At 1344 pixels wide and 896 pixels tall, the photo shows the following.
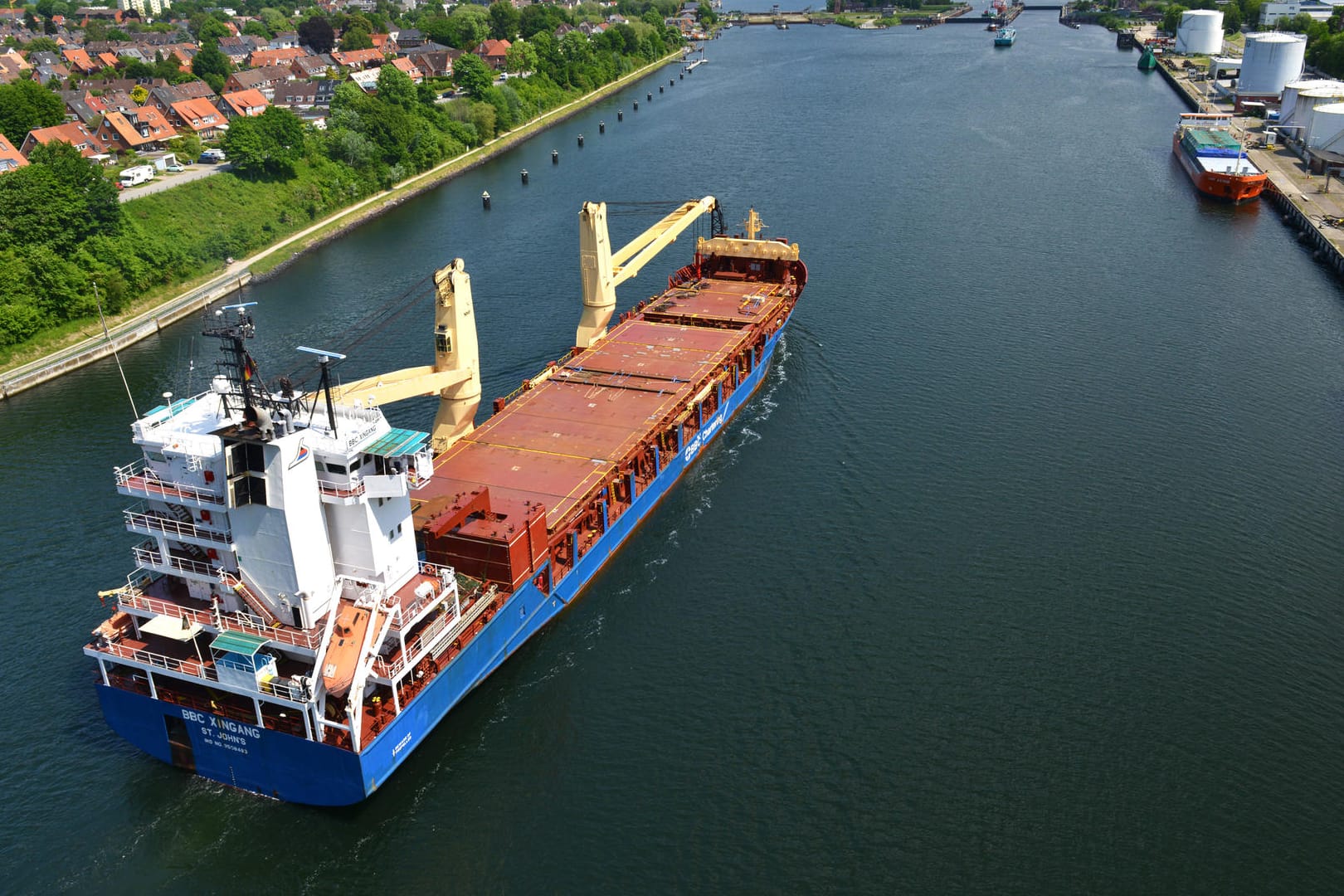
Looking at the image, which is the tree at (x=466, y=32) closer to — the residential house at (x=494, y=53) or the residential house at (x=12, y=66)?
the residential house at (x=494, y=53)

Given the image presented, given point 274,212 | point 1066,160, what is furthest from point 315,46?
point 1066,160

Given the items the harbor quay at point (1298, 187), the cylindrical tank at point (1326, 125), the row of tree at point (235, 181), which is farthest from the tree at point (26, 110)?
the cylindrical tank at point (1326, 125)

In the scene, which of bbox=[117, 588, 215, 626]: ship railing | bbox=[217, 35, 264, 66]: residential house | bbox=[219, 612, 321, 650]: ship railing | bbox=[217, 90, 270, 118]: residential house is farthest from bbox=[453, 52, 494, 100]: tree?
bbox=[219, 612, 321, 650]: ship railing

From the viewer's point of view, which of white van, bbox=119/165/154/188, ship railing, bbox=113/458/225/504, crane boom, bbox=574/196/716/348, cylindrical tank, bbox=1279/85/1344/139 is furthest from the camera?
cylindrical tank, bbox=1279/85/1344/139

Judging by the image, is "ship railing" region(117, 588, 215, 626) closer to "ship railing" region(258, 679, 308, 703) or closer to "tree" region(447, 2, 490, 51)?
"ship railing" region(258, 679, 308, 703)

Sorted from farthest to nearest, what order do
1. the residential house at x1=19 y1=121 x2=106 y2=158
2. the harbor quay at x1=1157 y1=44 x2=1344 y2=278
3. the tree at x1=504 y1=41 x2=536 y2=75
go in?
1. the tree at x1=504 y1=41 x2=536 y2=75
2. the residential house at x1=19 y1=121 x2=106 y2=158
3. the harbor quay at x1=1157 y1=44 x2=1344 y2=278

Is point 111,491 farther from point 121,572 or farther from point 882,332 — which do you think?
point 882,332

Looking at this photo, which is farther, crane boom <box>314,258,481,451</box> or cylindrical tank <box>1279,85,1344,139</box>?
cylindrical tank <box>1279,85,1344,139</box>
